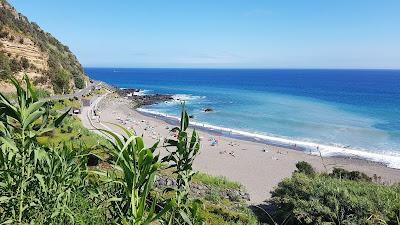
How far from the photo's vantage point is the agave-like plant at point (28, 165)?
3193 mm

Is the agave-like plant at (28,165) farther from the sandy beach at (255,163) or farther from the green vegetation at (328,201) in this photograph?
the sandy beach at (255,163)

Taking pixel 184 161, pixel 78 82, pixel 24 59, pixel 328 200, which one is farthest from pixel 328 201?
pixel 78 82

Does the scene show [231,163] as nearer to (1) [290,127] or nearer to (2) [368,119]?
(1) [290,127]

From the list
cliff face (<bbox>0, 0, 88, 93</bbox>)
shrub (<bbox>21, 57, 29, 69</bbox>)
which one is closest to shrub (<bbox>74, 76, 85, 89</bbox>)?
cliff face (<bbox>0, 0, 88, 93</bbox>)

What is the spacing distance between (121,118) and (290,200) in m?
47.0

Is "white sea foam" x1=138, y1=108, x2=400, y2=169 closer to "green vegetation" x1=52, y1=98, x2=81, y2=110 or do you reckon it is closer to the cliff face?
"green vegetation" x1=52, y1=98, x2=81, y2=110

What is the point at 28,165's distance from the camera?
3.62 meters

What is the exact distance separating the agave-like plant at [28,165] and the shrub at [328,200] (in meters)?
11.6

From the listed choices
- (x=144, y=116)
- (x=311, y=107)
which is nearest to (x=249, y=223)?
(x=144, y=116)

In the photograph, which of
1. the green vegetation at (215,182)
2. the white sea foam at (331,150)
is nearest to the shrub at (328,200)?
the green vegetation at (215,182)

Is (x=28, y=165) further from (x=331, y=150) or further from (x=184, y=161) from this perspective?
(x=331, y=150)

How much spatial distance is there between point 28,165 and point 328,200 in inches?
598

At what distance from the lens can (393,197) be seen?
16109 mm

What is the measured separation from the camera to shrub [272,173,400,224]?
15.1m
